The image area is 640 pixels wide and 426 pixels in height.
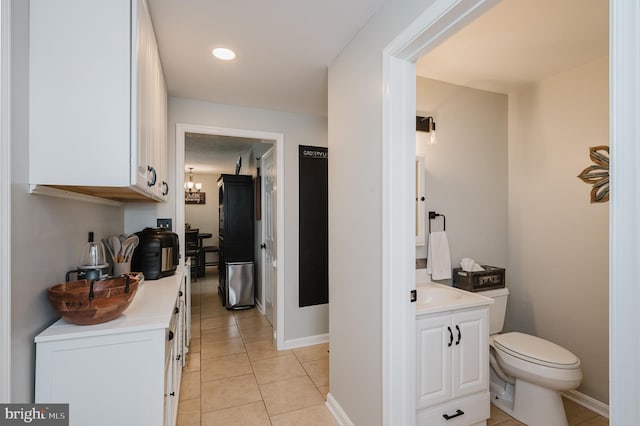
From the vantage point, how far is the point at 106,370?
110 centimetres

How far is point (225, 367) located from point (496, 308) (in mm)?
2328

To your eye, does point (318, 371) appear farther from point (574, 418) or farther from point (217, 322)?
point (574, 418)

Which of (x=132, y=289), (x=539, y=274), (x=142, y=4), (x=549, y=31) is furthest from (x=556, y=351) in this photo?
(x=142, y=4)

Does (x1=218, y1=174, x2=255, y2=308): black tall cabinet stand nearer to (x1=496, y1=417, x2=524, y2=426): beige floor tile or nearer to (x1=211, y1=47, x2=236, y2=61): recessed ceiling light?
(x1=211, y1=47, x2=236, y2=61): recessed ceiling light

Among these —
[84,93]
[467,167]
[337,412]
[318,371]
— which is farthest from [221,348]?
[467,167]

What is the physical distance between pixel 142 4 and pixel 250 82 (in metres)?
1.10

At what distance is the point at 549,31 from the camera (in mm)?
1791

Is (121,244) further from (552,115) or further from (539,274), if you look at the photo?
(552,115)

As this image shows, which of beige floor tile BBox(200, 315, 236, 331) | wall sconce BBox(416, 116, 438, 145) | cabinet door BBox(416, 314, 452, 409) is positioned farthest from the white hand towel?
beige floor tile BBox(200, 315, 236, 331)

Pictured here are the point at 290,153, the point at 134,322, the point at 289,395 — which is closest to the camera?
the point at 134,322

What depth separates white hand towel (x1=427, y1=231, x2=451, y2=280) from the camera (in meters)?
2.27

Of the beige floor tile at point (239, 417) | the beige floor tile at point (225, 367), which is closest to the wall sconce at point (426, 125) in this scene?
the beige floor tile at point (239, 417)

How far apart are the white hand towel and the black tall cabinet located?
279 cm

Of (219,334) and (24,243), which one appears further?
(219,334)
